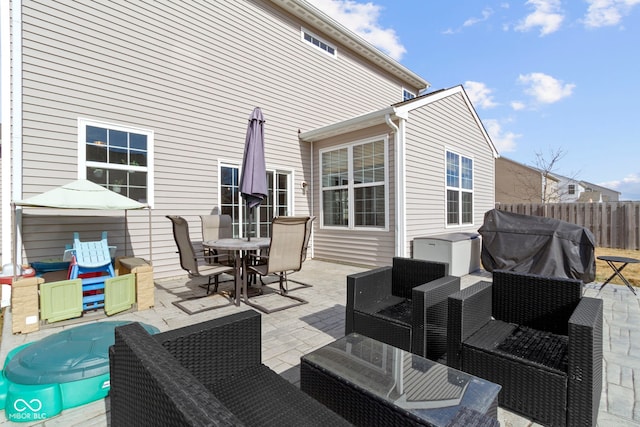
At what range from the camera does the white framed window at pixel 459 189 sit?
7.63 metres

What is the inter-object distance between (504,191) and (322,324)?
20.1m

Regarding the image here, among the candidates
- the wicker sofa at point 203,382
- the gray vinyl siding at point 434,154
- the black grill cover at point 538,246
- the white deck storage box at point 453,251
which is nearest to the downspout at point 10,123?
the wicker sofa at point 203,382

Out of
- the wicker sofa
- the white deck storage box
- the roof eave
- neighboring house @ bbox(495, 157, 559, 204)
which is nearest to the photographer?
the wicker sofa

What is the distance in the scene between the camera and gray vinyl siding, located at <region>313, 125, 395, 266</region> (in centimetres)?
614

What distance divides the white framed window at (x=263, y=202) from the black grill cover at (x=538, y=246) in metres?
4.42

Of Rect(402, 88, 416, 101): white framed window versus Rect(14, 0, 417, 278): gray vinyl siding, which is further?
Rect(402, 88, 416, 101): white framed window

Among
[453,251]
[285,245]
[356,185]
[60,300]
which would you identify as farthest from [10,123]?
[453,251]

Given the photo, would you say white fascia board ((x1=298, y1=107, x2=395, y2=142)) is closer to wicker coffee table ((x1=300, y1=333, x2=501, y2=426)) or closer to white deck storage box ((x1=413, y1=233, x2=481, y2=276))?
white deck storage box ((x1=413, y1=233, x2=481, y2=276))

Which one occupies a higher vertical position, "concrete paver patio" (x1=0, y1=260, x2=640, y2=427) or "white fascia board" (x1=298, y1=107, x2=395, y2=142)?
"white fascia board" (x1=298, y1=107, x2=395, y2=142)

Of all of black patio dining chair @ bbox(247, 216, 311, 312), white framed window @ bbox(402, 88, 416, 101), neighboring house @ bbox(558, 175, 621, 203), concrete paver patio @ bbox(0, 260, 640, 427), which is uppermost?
white framed window @ bbox(402, 88, 416, 101)

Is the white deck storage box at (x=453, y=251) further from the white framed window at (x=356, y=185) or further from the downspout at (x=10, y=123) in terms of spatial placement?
the downspout at (x=10, y=123)

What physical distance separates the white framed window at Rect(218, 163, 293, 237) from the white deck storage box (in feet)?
10.5

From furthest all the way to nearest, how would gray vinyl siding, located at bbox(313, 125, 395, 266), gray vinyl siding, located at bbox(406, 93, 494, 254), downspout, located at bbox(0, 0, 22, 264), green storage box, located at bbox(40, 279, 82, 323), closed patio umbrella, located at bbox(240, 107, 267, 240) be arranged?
gray vinyl siding, located at bbox(406, 93, 494, 254)
gray vinyl siding, located at bbox(313, 125, 395, 266)
closed patio umbrella, located at bbox(240, 107, 267, 240)
downspout, located at bbox(0, 0, 22, 264)
green storage box, located at bbox(40, 279, 82, 323)

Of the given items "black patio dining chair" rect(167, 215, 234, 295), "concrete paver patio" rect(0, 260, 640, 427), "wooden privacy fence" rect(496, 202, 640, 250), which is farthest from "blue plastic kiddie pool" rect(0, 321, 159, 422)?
"wooden privacy fence" rect(496, 202, 640, 250)
